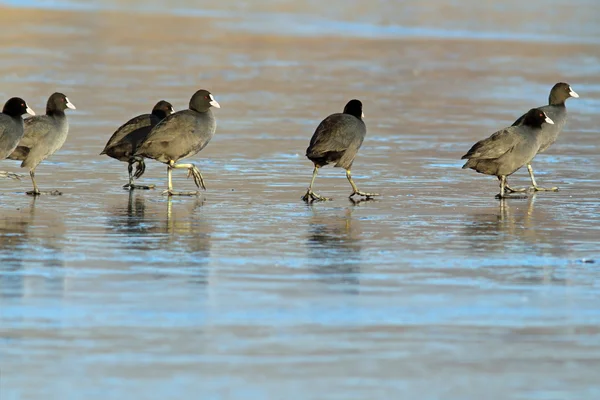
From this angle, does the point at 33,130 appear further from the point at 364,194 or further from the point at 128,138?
the point at 364,194

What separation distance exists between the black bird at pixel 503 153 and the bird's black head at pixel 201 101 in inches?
125

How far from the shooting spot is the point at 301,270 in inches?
440

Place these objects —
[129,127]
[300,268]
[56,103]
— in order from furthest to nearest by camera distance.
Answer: [129,127], [56,103], [300,268]

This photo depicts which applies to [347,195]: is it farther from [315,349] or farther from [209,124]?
[315,349]

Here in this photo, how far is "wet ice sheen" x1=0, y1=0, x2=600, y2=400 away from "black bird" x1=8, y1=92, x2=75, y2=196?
17.3 inches

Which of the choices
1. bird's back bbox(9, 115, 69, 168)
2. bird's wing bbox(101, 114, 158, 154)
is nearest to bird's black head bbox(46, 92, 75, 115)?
bird's back bbox(9, 115, 69, 168)

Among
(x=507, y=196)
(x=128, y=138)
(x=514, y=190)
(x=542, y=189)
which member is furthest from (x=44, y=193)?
(x=542, y=189)

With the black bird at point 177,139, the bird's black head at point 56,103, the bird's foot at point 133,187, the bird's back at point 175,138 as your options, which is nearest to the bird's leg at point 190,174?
the black bird at point 177,139

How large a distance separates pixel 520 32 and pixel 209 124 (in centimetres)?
3299

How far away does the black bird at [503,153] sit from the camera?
16.1m

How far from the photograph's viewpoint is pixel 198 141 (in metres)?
16.4

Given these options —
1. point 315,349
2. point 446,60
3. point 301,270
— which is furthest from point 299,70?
point 315,349

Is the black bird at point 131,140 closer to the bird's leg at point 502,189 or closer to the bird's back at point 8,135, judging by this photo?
the bird's back at point 8,135

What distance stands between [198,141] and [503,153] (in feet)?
11.9
